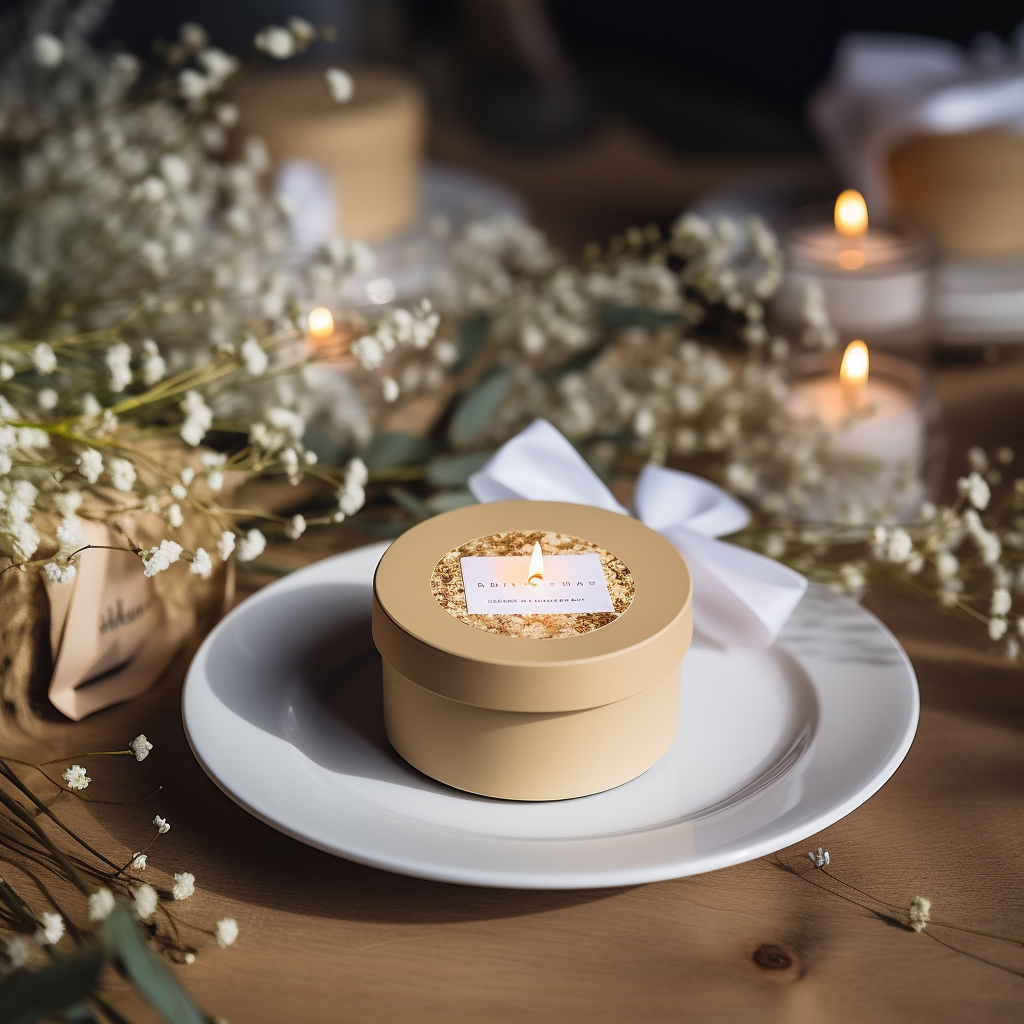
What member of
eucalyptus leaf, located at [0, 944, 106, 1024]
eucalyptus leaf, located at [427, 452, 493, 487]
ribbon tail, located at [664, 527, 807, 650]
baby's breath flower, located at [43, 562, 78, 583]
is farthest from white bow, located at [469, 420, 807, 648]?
eucalyptus leaf, located at [0, 944, 106, 1024]

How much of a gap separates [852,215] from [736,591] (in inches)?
16.8

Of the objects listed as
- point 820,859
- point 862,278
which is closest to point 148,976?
point 820,859

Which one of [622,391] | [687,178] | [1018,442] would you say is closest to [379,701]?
[622,391]

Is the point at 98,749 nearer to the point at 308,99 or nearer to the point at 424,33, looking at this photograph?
the point at 308,99

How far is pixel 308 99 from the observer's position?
1061 mm

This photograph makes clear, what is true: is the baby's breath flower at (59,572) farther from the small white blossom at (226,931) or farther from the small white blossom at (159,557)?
→ the small white blossom at (226,931)

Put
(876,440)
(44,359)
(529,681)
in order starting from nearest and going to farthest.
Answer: (529,681), (44,359), (876,440)

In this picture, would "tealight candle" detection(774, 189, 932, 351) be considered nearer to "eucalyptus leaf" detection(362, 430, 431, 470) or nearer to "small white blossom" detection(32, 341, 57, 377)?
"eucalyptus leaf" detection(362, 430, 431, 470)

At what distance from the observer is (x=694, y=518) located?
62 centimetres

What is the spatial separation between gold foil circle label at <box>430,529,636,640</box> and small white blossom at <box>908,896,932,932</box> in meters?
0.16

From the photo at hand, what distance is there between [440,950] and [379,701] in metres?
0.13

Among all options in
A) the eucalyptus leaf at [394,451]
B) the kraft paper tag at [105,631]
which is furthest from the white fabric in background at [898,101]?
the kraft paper tag at [105,631]

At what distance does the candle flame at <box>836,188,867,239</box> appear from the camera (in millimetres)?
874

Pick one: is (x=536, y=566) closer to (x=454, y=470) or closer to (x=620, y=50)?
(x=454, y=470)
